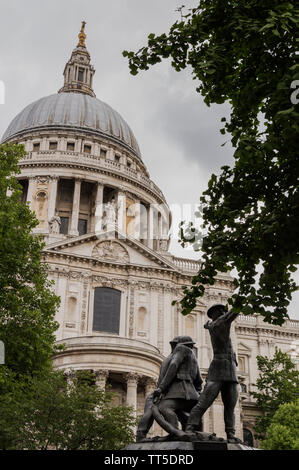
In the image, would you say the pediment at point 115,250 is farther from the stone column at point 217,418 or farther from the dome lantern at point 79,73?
the dome lantern at point 79,73

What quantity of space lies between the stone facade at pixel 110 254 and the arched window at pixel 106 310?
0.32 m

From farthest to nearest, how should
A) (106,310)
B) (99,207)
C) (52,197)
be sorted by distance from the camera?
(99,207) → (52,197) → (106,310)

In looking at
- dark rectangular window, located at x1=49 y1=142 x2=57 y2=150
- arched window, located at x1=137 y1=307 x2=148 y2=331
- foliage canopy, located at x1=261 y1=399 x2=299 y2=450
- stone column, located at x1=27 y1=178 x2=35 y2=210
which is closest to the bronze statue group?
foliage canopy, located at x1=261 y1=399 x2=299 y2=450

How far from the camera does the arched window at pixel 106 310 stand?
41112mm

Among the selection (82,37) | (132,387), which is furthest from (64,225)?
(82,37)

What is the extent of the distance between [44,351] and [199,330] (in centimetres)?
2543

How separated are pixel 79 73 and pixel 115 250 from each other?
42.9 m

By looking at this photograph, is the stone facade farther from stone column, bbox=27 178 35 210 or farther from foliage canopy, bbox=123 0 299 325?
foliage canopy, bbox=123 0 299 325

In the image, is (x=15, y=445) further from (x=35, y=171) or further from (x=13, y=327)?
(x=35, y=171)

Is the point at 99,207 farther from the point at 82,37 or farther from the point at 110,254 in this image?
the point at 82,37

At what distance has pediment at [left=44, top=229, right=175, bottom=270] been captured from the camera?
42656 mm

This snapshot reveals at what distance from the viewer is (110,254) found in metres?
43.6
